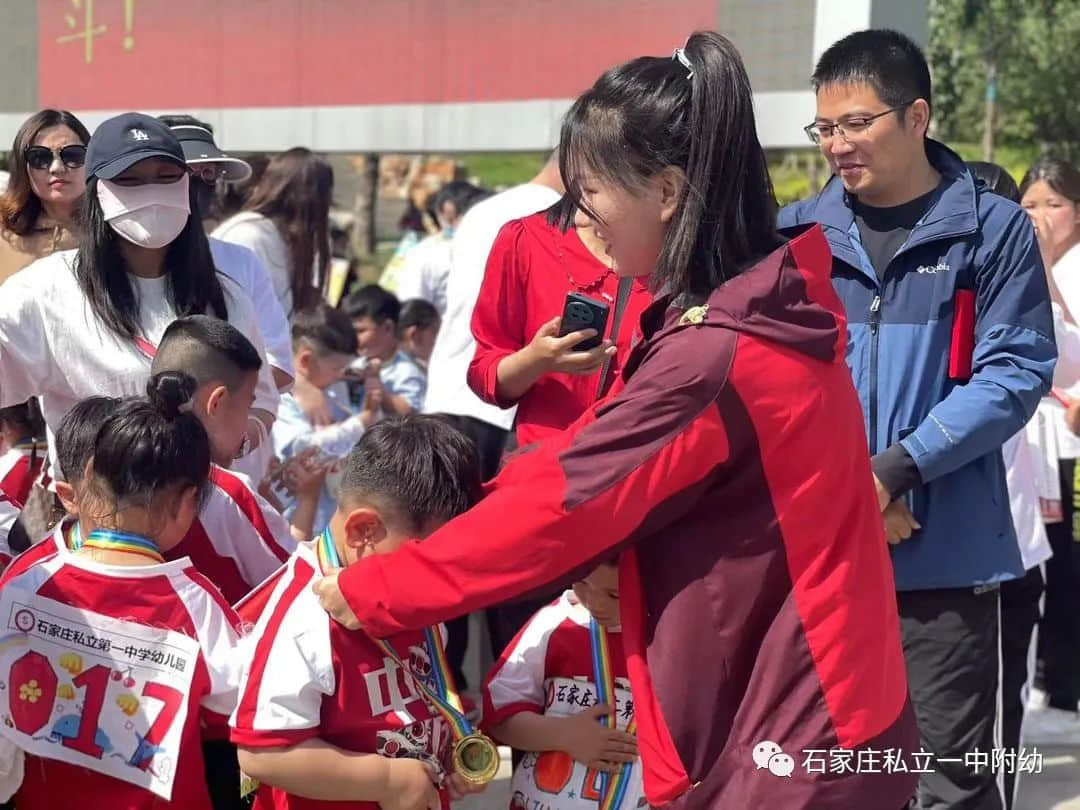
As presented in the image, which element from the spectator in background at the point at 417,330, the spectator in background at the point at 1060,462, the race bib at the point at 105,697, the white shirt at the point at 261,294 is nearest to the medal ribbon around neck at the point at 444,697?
the race bib at the point at 105,697

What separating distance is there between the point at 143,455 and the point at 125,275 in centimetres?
87

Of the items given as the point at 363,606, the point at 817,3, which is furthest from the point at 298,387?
the point at 363,606

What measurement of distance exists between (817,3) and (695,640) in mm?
3994

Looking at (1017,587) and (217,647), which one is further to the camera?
(1017,587)

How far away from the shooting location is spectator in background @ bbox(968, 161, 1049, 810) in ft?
13.6

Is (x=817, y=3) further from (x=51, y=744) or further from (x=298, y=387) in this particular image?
(x=51, y=744)

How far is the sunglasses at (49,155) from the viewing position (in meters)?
4.14

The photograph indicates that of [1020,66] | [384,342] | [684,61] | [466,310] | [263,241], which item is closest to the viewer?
[684,61]

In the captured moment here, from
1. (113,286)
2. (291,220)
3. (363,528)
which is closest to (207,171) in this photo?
(291,220)

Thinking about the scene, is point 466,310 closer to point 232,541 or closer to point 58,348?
point 58,348

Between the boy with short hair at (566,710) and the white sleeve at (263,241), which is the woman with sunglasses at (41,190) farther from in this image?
the boy with short hair at (566,710)

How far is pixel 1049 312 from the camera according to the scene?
10.9 feet

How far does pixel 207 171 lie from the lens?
4.47 meters

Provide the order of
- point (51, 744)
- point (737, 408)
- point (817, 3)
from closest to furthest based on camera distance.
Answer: point (737, 408), point (51, 744), point (817, 3)
